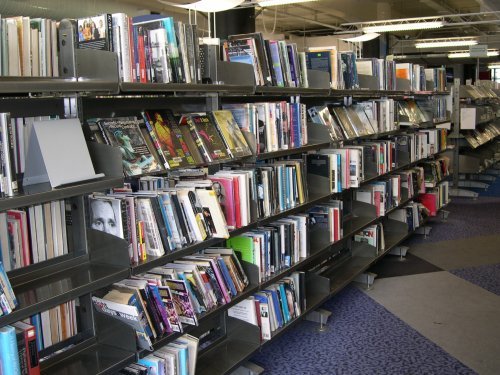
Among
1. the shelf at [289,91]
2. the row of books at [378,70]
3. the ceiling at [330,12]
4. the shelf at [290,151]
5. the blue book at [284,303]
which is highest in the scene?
the ceiling at [330,12]

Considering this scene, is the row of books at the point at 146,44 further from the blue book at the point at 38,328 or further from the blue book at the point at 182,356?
the blue book at the point at 182,356

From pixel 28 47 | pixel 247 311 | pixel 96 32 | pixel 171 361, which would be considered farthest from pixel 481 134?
pixel 28 47

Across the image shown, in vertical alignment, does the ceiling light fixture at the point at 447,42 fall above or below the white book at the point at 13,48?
above

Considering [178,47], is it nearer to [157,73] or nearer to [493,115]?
[157,73]

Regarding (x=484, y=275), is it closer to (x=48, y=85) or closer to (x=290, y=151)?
(x=290, y=151)

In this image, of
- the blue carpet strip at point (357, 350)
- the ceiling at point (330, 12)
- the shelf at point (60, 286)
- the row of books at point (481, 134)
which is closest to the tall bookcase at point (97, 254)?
A: the shelf at point (60, 286)

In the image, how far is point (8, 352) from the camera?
70.9 inches

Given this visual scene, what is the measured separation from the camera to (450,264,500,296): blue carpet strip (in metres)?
4.88

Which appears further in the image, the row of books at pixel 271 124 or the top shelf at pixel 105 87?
the row of books at pixel 271 124

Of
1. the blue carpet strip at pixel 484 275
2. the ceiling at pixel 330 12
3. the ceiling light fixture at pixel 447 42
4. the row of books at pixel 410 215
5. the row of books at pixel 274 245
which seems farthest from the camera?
the ceiling light fixture at pixel 447 42

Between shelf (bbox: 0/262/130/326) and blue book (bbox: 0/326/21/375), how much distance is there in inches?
1.7

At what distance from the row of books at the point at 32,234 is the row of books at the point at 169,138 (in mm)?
369

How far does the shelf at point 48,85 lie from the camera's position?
1.76m

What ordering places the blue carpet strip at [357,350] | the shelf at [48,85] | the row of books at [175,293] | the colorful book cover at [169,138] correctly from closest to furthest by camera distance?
the shelf at [48,85]
the row of books at [175,293]
the colorful book cover at [169,138]
the blue carpet strip at [357,350]
